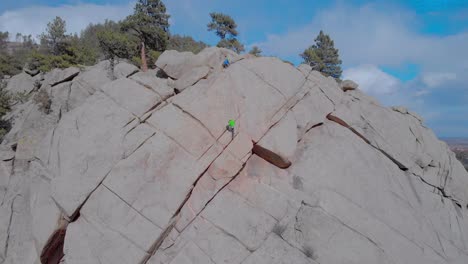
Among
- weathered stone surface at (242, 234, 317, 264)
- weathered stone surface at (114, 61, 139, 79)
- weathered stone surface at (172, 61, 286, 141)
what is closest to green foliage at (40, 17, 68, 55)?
weathered stone surface at (114, 61, 139, 79)

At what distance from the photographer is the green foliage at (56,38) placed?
3028 cm

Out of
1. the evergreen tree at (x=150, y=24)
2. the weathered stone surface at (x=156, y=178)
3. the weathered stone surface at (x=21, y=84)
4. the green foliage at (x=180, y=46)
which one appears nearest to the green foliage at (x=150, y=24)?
the evergreen tree at (x=150, y=24)

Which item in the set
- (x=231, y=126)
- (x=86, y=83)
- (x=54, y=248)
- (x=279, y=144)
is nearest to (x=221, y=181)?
(x=231, y=126)

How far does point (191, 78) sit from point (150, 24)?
15821 mm

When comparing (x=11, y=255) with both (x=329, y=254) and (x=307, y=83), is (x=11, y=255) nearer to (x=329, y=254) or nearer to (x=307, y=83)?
(x=329, y=254)

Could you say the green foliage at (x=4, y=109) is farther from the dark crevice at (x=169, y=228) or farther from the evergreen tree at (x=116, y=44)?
the dark crevice at (x=169, y=228)

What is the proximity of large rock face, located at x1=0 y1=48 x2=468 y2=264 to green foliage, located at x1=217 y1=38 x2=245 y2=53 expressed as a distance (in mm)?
19696

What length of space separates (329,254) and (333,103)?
10.7 metres

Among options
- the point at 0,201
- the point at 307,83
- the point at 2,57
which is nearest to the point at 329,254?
the point at 307,83

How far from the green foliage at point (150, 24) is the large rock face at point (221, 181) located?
11934 mm

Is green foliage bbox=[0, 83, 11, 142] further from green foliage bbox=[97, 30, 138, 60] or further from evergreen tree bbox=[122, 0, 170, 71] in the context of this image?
evergreen tree bbox=[122, 0, 170, 71]

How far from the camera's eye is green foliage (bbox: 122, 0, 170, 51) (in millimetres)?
29250

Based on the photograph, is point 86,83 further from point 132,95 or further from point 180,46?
point 180,46

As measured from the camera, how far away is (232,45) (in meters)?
38.6
